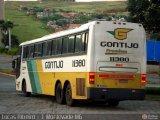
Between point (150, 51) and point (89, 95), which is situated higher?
point (89, 95)

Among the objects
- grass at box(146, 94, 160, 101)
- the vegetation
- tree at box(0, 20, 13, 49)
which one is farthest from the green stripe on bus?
tree at box(0, 20, 13, 49)

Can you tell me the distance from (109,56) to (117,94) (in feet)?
4.67

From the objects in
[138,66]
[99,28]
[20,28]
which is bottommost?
[20,28]

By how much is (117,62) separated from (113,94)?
3.90 feet

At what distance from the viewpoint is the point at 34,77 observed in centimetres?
2638

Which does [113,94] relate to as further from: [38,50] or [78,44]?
[38,50]

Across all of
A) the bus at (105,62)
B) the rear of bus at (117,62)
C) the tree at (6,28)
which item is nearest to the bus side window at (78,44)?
the bus at (105,62)

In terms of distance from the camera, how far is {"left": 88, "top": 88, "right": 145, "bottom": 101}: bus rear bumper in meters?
19.3

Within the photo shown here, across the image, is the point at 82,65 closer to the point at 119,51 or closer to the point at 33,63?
the point at 119,51

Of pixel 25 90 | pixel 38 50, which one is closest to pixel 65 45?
pixel 38 50

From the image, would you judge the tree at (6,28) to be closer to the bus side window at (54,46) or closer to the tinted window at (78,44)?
the bus side window at (54,46)

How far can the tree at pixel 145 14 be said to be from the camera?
40281mm

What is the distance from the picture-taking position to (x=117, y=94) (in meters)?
19.6

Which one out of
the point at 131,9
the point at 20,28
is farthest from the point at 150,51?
the point at 20,28
